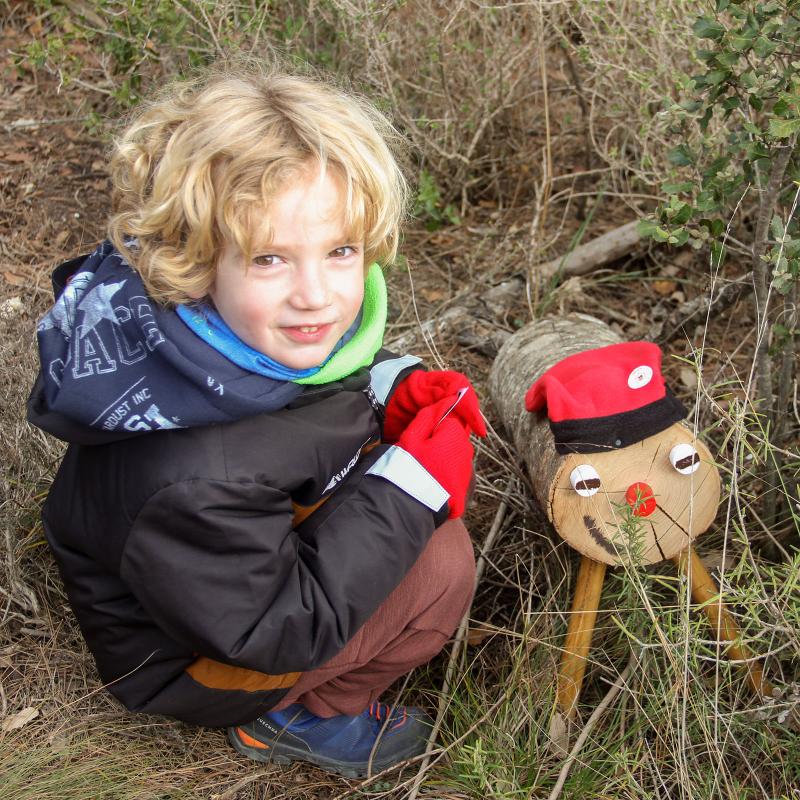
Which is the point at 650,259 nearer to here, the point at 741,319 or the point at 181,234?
the point at 741,319

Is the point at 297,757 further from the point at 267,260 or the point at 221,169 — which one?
the point at 221,169

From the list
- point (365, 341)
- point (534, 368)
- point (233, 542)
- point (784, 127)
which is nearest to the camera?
point (233, 542)

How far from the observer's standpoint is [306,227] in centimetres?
169

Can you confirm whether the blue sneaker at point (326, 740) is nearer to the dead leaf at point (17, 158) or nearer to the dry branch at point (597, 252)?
the dry branch at point (597, 252)

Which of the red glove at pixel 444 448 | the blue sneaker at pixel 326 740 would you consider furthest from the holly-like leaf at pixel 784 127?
the blue sneaker at pixel 326 740

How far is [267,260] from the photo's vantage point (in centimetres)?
170

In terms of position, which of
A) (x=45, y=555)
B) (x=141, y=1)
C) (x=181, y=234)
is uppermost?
(x=141, y=1)

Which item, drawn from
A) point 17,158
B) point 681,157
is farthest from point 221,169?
point 17,158

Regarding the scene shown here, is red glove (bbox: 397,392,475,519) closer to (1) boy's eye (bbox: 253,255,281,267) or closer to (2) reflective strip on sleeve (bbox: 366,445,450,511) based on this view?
(2) reflective strip on sleeve (bbox: 366,445,450,511)

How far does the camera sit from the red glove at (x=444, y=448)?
1.93 m

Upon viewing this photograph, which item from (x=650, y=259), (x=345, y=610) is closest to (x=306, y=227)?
(x=345, y=610)

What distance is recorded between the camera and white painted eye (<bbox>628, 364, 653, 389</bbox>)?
200cm

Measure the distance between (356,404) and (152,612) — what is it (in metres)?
0.64

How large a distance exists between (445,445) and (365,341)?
30cm
